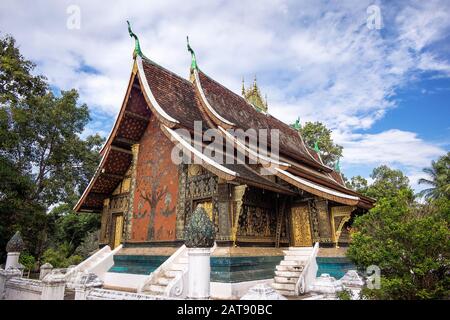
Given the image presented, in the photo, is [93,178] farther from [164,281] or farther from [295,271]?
[295,271]

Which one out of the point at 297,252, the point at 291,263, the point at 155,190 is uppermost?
the point at 155,190

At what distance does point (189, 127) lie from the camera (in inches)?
378

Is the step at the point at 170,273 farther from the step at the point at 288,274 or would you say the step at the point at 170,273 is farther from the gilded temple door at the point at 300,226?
the gilded temple door at the point at 300,226

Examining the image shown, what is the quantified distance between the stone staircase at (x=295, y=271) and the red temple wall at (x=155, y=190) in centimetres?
320

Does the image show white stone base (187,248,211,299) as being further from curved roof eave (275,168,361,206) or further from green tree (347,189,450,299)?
curved roof eave (275,168,361,206)

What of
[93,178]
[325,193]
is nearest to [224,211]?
[325,193]

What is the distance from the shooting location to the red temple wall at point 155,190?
944cm

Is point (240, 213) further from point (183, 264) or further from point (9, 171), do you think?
point (9, 171)

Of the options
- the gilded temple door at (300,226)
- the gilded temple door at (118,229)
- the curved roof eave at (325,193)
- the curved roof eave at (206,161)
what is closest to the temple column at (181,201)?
the curved roof eave at (206,161)

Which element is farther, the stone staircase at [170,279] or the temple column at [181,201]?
the temple column at [181,201]

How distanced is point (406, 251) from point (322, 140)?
2119 centimetres

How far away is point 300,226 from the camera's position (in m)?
9.53
